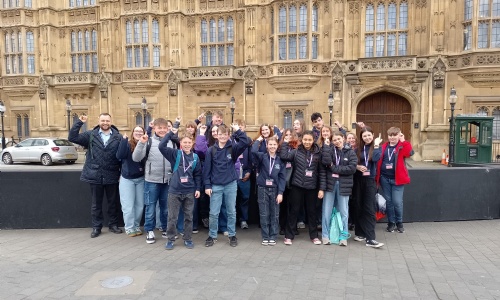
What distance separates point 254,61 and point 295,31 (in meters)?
2.69

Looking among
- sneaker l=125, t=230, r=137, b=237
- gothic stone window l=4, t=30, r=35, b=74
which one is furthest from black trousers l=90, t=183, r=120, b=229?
gothic stone window l=4, t=30, r=35, b=74

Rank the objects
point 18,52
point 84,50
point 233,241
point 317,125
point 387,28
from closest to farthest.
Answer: point 233,241 → point 317,125 → point 387,28 → point 84,50 → point 18,52

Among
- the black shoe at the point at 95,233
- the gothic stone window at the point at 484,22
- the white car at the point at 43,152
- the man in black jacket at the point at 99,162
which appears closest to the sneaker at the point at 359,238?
the man in black jacket at the point at 99,162

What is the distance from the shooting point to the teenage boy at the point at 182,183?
563cm

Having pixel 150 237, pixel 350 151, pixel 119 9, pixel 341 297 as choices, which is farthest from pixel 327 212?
pixel 119 9

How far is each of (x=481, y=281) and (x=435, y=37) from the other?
52.0ft

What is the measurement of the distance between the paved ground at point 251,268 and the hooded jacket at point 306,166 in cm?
101

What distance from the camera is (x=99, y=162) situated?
20.2ft

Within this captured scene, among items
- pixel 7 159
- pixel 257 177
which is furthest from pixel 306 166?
pixel 7 159

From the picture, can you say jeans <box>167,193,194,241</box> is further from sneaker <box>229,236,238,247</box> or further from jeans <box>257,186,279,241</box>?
jeans <box>257,186,279,241</box>

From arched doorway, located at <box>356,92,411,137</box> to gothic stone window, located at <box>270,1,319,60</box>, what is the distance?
381cm

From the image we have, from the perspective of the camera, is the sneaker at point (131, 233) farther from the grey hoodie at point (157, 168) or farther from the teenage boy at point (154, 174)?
the grey hoodie at point (157, 168)

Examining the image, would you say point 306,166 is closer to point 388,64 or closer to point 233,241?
point 233,241

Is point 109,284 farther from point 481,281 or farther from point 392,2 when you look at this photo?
point 392,2
